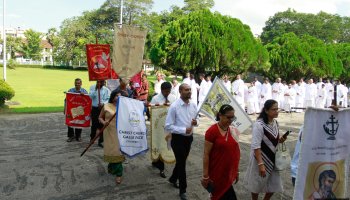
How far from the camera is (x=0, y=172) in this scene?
715 cm

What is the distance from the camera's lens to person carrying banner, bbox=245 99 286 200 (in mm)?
4793

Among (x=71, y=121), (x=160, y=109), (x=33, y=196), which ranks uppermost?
(x=160, y=109)

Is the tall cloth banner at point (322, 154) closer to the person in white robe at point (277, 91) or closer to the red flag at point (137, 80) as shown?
the red flag at point (137, 80)

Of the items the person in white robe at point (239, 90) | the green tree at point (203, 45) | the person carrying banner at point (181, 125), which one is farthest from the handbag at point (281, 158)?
the green tree at point (203, 45)

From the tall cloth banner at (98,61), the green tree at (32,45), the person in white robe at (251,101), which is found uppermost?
the green tree at (32,45)

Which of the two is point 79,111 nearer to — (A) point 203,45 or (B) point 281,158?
(B) point 281,158

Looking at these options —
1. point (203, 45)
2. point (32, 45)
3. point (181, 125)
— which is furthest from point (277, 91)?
point (32, 45)

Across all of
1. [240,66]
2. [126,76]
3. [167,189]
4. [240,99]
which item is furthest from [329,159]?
[240,66]

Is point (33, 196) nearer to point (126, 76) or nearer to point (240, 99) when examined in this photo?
point (126, 76)

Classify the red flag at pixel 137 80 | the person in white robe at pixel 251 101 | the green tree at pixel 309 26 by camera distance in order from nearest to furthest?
the red flag at pixel 137 80, the person in white robe at pixel 251 101, the green tree at pixel 309 26

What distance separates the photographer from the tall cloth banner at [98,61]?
28.3 ft

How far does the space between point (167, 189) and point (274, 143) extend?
7.45 feet

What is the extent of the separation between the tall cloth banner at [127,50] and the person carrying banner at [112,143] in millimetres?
691

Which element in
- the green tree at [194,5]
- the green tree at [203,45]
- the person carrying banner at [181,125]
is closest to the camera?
the person carrying banner at [181,125]
